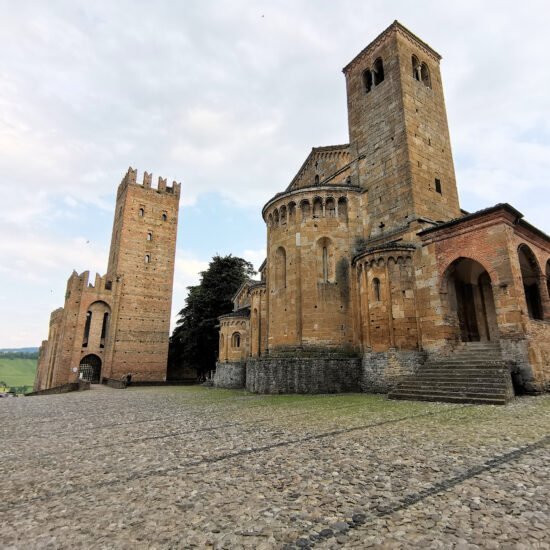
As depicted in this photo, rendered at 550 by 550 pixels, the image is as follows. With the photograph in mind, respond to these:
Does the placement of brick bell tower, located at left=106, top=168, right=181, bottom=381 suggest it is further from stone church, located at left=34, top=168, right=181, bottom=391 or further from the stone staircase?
the stone staircase

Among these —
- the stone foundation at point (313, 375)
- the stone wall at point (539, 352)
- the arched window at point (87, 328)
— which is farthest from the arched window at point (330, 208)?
the arched window at point (87, 328)

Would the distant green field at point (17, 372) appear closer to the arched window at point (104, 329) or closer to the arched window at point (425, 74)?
the arched window at point (104, 329)

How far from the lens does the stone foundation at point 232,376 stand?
27.9 m

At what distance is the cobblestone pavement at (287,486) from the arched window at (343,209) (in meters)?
14.0

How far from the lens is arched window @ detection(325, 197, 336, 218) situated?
20.6 m

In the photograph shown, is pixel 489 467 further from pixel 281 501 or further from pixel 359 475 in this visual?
pixel 281 501

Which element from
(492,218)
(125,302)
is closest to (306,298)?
(492,218)

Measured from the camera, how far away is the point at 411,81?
→ 21906 mm

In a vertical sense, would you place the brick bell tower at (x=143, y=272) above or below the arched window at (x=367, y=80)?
below

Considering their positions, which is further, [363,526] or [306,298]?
[306,298]

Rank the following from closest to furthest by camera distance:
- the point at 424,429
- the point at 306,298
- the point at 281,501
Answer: the point at 281,501, the point at 424,429, the point at 306,298

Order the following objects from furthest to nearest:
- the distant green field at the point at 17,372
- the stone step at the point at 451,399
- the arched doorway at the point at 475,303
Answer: the distant green field at the point at 17,372
the arched doorway at the point at 475,303
the stone step at the point at 451,399

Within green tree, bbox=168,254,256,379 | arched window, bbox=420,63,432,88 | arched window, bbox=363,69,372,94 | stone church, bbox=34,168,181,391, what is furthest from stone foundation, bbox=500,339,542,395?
stone church, bbox=34,168,181,391

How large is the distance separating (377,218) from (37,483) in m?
19.0
